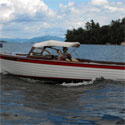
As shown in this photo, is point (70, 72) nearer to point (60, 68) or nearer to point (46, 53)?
point (60, 68)

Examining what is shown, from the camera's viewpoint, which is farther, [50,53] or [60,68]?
[50,53]

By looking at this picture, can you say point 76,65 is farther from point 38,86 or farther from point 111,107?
point 111,107

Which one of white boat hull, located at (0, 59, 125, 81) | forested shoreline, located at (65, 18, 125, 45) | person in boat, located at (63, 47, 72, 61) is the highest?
forested shoreline, located at (65, 18, 125, 45)

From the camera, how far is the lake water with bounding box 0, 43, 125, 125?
26.0 ft

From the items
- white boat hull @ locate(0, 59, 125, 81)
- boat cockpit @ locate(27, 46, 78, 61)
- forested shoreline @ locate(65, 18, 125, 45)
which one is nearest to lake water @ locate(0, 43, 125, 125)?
white boat hull @ locate(0, 59, 125, 81)

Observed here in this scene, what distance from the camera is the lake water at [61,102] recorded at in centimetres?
791

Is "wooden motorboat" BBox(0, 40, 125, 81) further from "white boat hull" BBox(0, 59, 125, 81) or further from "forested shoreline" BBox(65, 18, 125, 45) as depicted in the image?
"forested shoreline" BBox(65, 18, 125, 45)

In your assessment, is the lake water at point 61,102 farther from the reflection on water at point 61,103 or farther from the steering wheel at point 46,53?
the steering wheel at point 46,53

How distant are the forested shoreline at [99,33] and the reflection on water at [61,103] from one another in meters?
117

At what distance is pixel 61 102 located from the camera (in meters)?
10.1

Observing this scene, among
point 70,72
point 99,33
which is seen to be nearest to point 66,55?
point 70,72

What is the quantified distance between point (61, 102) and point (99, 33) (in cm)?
14149

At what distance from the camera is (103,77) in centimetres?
1404

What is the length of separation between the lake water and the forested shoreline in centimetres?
11716
